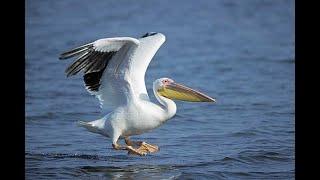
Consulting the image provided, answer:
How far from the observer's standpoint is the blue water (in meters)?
6.52

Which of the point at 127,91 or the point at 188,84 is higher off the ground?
the point at 127,91

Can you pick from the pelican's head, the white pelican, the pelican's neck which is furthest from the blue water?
the pelican's head

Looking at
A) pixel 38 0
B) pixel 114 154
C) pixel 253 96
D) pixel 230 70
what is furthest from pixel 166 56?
pixel 38 0

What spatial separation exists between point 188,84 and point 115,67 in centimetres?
460

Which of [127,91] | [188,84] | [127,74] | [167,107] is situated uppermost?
[127,74]

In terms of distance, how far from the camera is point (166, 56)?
13094 millimetres

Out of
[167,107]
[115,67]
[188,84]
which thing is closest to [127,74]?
[115,67]

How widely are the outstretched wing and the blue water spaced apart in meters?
0.54

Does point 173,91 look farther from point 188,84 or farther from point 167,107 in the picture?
point 188,84

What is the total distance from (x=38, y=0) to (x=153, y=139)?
13.2 metres

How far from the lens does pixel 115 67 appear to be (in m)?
6.35
